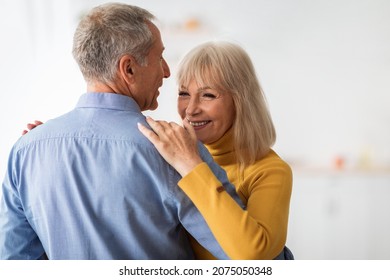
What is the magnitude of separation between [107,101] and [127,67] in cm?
9

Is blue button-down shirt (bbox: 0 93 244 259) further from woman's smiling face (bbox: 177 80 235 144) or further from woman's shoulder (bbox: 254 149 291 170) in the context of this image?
woman's smiling face (bbox: 177 80 235 144)

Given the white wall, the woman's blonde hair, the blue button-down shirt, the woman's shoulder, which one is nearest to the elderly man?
the blue button-down shirt

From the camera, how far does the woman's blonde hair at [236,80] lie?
1.57m

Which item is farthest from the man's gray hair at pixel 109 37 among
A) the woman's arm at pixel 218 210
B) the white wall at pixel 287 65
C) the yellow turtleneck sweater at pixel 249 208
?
the white wall at pixel 287 65

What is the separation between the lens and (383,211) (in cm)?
308

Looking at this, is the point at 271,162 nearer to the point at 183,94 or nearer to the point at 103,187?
the point at 183,94

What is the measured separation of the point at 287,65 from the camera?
2906mm

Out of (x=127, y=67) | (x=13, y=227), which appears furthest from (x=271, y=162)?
(x=13, y=227)

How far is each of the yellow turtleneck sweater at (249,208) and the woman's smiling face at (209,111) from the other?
0.59 ft

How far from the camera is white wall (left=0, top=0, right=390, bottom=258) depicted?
260cm

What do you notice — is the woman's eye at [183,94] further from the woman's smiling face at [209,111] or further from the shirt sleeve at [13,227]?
the shirt sleeve at [13,227]

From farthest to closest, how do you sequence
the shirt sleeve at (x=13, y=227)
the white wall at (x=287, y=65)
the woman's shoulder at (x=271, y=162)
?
the white wall at (x=287, y=65) → the woman's shoulder at (x=271, y=162) → the shirt sleeve at (x=13, y=227)

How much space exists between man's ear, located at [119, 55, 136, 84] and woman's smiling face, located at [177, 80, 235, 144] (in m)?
0.42
